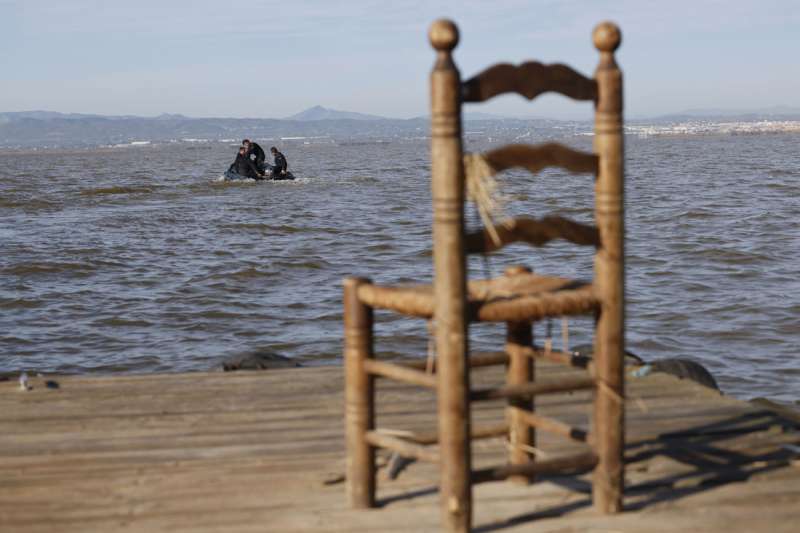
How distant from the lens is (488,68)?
3.54 meters

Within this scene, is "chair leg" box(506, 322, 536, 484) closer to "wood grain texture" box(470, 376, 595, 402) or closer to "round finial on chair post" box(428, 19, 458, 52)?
"wood grain texture" box(470, 376, 595, 402)

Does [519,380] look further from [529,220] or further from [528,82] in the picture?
[528,82]

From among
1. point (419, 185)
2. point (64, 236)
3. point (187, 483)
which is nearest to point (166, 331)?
point (187, 483)

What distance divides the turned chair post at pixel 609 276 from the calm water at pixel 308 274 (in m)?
0.34

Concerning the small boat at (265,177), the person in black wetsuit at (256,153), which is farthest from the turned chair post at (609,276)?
the small boat at (265,177)

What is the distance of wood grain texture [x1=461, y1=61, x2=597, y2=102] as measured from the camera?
3510 millimetres

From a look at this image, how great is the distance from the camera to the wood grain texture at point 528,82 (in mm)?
3510

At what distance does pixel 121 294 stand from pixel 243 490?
409 inches

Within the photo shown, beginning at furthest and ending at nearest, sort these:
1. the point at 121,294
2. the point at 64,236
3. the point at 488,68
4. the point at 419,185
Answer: the point at 419,185 < the point at 64,236 < the point at 121,294 < the point at 488,68

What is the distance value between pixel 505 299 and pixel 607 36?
96cm

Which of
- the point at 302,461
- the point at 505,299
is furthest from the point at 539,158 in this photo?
the point at 302,461

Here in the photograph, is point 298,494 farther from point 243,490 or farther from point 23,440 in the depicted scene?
point 23,440

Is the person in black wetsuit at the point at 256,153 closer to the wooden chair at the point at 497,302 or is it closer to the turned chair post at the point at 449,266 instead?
the wooden chair at the point at 497,302

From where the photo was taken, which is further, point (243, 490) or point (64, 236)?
point (64, 236)
